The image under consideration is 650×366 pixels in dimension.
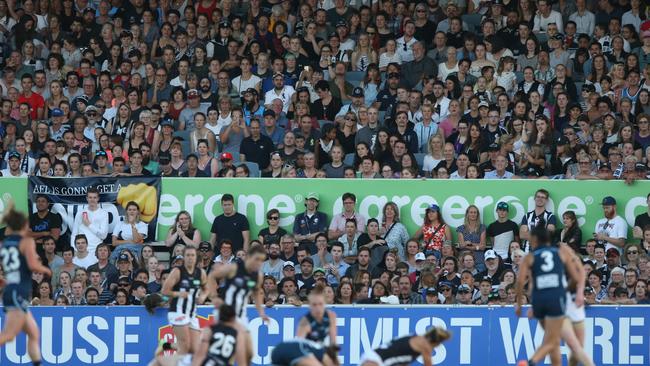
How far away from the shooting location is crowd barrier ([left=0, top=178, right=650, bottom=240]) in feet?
74.3

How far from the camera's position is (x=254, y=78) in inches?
999

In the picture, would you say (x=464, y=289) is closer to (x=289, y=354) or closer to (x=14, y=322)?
(x=289, y=354)

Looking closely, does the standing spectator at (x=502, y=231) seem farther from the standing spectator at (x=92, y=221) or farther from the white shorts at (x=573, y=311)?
the standing spectator at (x=92, y=221)

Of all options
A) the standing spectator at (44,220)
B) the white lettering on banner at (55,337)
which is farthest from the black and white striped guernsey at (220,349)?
the standing spectator at (44,220)

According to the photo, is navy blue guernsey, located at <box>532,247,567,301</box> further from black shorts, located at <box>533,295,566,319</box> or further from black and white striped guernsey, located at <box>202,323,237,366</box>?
black and white striped guernsey, located at <box>202,323,237,366</box>

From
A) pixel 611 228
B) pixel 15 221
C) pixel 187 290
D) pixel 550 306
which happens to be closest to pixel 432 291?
pixel 611 228

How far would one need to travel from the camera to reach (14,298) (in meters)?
16.9

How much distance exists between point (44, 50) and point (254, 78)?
413 centimetres

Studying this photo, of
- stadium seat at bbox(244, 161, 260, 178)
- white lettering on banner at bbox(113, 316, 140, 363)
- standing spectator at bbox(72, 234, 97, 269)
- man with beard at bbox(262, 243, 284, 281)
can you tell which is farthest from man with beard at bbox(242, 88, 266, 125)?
white lettering on banner at bbox(113, 316, 140, 363)

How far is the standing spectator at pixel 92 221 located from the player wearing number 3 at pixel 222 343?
22.5 feet

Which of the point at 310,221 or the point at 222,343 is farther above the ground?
the point at 310,221

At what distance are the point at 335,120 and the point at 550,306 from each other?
8.54 meters

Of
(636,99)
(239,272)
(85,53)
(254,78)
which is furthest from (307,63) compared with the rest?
(239,272)

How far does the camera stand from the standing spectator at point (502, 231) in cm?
2234
